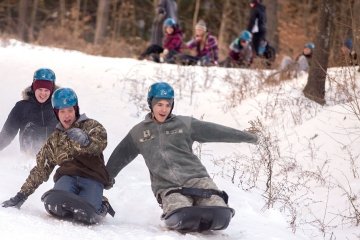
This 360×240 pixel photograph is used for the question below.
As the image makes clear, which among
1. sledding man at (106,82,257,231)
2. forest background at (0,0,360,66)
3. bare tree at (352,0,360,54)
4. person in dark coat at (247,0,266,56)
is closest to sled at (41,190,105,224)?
sledding man at (106,82,257,231)

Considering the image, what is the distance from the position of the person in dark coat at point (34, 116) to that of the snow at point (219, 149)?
0.72 feet

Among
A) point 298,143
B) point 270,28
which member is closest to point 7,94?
point 298,143

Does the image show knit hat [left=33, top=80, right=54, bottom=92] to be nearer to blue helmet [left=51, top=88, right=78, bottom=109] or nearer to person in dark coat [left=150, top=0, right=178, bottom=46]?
blue helmet [left=51, top=88, right=78, bottom=109]

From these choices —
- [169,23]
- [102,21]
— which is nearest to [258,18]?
[169,23]

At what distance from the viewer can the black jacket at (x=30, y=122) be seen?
23.7 ft

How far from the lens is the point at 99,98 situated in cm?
1052

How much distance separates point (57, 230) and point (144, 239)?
0.62m

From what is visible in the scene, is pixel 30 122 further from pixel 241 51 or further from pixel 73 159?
pixel 241 51

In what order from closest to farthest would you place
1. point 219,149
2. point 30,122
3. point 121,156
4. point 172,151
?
1. point 172,151
2. point 121,156
3. point 30,122
4. point 219,149

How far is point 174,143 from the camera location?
214 inches

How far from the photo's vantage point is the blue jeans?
5.12 m

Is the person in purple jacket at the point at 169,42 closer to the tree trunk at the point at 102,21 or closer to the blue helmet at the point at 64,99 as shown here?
the tree trunk at the point at 102,21

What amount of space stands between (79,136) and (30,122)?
234 centimetres

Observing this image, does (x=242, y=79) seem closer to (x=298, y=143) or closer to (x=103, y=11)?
(x=298, y=143)
